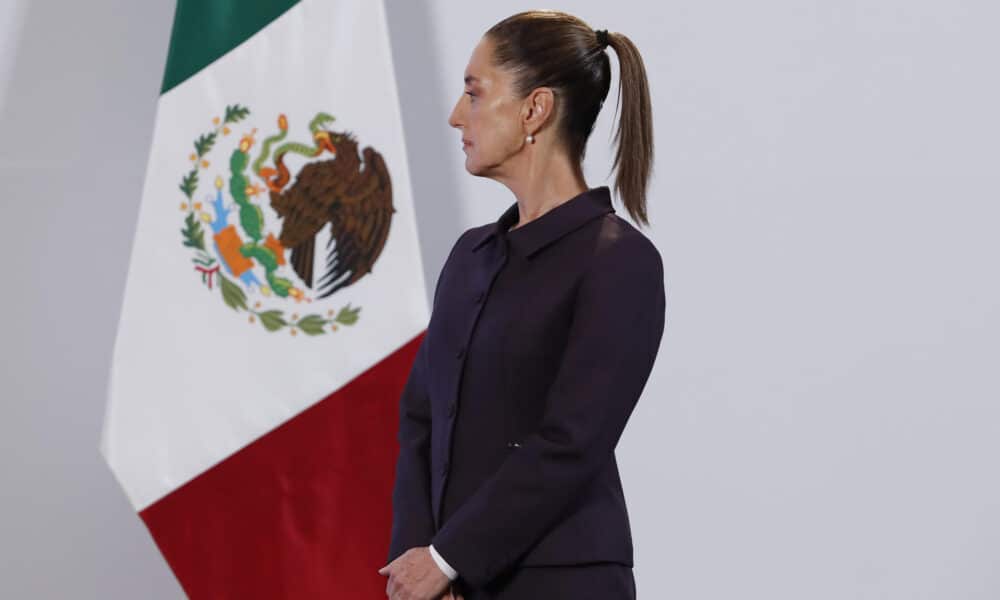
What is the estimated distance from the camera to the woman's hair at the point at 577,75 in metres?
1.16

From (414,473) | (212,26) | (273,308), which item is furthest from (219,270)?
(414,473)

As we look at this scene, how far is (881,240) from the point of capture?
90.1 inches

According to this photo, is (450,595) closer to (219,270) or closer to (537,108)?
(537,108)

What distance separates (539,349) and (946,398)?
4.70 feet

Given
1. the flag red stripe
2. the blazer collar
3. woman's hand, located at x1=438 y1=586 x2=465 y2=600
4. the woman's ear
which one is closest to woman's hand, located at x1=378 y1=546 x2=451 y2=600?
woman's hand, located at x1=438 y1=586 x2=465 y2=600

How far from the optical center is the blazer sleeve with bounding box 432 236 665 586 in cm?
108

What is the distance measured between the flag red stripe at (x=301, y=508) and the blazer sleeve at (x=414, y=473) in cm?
73

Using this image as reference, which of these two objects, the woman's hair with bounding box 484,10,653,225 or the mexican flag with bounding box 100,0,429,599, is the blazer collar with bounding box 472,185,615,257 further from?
the mexican flag with bounding box 100,0,429,599

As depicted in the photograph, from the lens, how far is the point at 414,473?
49.1 inches

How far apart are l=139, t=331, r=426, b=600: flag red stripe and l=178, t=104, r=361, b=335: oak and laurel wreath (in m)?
0.11

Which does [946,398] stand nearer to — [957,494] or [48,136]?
[957,494]

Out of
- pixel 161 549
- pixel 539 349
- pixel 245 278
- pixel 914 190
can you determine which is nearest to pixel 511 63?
pixel 539 349

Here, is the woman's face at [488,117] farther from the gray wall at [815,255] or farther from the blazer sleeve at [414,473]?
the gray wall at [815,255]

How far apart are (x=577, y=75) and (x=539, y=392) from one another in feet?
0.99
